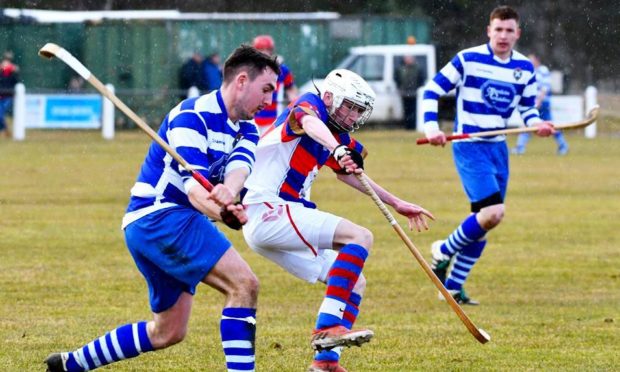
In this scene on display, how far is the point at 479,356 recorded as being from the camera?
25.6 feet

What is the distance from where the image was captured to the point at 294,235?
7145 millimetres

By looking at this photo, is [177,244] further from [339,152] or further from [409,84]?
[409,84]

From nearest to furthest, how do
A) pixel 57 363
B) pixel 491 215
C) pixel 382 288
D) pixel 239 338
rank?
pixel 239 338 → pixel 57 363 → pixel 491 215 → pixel 382 288

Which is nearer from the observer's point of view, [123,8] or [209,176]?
[209,176]

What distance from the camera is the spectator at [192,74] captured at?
32.9 metres

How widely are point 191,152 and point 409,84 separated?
28981 mm

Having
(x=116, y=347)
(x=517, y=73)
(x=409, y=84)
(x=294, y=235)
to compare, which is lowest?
(x=409, y=84)

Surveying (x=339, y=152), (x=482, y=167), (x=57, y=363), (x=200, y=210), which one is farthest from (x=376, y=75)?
(x=200, y=210)

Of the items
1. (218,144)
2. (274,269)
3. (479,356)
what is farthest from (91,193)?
(218,144)

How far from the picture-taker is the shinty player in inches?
274

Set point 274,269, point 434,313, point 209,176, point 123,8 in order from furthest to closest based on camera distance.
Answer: point 123,8, point 274,269, point 434,313, point 209,176

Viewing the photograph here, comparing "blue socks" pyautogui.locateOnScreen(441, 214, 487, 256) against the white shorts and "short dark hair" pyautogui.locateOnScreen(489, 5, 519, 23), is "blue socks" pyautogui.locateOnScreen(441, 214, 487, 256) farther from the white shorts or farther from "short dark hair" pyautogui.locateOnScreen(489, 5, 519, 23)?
the white shorts

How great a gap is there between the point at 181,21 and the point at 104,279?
25071mm

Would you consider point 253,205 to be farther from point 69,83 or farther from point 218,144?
point 69,83
